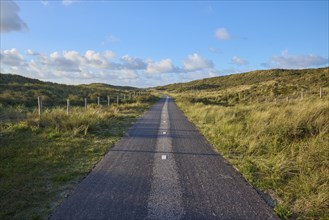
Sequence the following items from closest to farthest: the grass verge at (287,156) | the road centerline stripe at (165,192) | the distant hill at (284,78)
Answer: the road centerline stripe at (165,192), the grass verge at (287,156), the distant hill at (284,78)

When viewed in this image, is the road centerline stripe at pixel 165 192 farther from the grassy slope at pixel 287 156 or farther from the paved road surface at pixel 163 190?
the grassy slope at pixel 287 156

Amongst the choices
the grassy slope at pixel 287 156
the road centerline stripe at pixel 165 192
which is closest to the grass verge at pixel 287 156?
the grassy slope at pixel 287 156

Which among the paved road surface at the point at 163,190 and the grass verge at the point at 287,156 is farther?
the grass verge at the point at 287,156

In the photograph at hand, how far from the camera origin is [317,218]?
4.70 m

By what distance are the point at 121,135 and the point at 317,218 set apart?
916 centimetres

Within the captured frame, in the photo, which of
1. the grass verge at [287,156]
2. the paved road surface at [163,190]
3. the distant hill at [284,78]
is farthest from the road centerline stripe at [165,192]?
the distant hill at [284,78]

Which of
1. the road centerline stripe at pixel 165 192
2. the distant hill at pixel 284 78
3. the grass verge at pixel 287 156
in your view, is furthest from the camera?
the distant hill at pixel 284 78

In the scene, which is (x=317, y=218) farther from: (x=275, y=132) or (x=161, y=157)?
(x=275, y=132)

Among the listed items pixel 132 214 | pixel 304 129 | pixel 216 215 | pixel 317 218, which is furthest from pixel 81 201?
pixel 304 129

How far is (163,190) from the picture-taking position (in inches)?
230

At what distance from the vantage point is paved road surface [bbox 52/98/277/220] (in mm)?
4777

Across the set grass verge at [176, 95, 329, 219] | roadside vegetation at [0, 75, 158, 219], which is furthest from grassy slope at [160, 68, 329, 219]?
roadside vegetation at [0, 75, 158, 219]

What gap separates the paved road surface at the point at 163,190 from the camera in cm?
478

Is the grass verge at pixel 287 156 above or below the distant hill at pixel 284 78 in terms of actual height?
below
